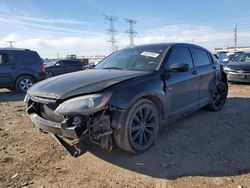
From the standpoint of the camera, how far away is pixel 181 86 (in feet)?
15.8

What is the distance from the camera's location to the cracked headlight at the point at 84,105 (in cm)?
331

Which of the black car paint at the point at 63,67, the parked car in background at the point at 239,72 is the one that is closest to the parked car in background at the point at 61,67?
the black car paint at the point at 63,67

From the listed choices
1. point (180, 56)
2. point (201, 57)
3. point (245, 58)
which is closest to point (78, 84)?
point (180, 56)

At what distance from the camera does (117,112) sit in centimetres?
355

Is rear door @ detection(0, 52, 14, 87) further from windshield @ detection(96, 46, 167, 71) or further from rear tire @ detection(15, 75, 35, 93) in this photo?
windshield @ detection(96, 46, 167, 71)

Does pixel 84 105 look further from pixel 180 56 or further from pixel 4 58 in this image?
pixel 4 58

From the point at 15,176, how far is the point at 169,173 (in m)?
1.97

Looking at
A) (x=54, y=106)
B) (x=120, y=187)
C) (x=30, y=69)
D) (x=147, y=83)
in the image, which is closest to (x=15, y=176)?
(x=54, y=106)

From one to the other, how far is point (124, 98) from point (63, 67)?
52.2 feet

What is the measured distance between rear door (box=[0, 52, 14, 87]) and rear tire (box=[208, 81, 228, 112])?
777 cm

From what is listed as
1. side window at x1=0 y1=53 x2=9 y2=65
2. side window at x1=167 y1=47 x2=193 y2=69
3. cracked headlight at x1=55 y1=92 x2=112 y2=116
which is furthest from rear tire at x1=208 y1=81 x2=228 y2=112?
side window at x1=0 y1=53 x2=9 y2=65

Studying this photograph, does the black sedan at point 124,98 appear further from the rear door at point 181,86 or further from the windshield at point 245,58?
the windshield at point 245,58

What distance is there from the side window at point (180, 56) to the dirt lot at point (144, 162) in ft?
4.16

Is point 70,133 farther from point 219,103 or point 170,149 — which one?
point 219,103
